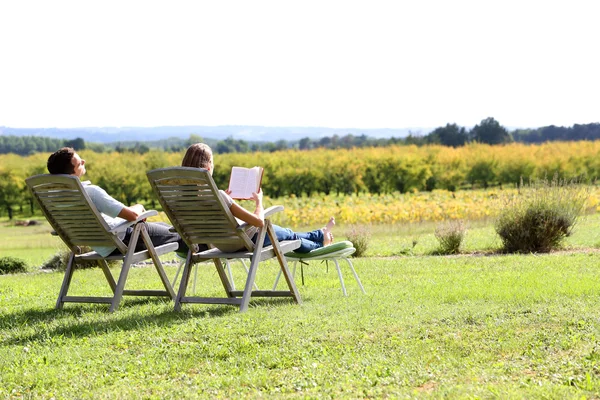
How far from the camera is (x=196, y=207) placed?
19.5ft

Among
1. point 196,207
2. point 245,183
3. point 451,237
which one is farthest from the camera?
point 451,237

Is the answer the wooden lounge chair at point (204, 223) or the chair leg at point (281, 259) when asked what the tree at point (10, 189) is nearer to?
the wooden lounge chair at point (204, 223)

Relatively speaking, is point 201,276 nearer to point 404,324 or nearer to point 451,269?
point 451,269

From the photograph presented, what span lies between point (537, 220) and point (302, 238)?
15.1ft

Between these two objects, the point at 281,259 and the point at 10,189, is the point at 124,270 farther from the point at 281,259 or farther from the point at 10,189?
the point at 10,189

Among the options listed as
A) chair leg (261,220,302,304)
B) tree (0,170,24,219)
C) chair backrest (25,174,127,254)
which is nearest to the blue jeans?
chair leg (261,220,302,304)

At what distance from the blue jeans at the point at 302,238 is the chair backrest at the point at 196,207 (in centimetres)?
41

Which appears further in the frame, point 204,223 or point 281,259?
point 281,259

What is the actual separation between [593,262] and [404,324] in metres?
4.15

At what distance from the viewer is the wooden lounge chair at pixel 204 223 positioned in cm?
584

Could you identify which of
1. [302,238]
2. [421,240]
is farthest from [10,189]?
[302,238]

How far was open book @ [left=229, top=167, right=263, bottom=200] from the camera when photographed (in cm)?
645

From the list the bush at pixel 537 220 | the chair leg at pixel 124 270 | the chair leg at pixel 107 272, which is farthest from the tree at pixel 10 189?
the chair leg at pixel 124 270

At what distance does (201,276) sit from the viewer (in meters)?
9.27
